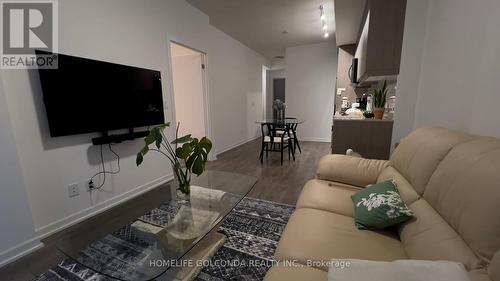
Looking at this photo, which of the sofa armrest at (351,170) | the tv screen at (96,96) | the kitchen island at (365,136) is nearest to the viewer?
the sofa armrest at (351,170)

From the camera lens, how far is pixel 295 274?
852mm

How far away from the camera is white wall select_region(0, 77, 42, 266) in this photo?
58.6 inches

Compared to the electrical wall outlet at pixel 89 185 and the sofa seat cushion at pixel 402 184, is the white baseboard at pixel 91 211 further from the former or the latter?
the sofa seat cushion at pixel 402 184

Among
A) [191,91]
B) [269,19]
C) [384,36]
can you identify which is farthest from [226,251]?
[269,19]

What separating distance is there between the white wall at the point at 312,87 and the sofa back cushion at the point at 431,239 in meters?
4.85

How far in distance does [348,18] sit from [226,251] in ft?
12.0

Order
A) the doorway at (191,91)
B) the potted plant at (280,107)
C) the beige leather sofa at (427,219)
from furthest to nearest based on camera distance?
the potted plant at (280,107)
the doorway at (191,91)
the beige leather sofa at (427,219)

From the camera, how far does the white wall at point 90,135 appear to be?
1.70m

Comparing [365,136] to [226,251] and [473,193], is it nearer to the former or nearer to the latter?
[473,193]

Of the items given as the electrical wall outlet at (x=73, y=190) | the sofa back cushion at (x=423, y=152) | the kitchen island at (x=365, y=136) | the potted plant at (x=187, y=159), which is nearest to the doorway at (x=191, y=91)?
the electrical wall outlet at (x=73, y=190)

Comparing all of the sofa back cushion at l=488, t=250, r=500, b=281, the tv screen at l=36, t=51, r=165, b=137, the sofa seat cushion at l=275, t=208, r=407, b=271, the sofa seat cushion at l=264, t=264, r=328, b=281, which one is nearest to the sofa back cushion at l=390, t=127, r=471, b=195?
the sofa seat cushion at l=275, t=208, r=407, b=271

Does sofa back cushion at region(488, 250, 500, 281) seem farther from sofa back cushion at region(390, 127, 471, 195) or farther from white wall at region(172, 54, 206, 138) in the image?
white wall at region(172, 54, 206, 138)

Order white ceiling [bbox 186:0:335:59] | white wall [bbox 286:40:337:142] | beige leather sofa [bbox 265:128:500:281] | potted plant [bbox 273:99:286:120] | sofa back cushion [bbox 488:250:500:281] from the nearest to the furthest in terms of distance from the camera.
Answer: sofa back cushion [bbox 488:250:500:281]
beige leather sofa [bbox 265:128:500:281]
white ceiling [bbox 186:0:335:59]
white wall [bbox 286:40:337:142]
potted plant [bbox 273:99:286:120]

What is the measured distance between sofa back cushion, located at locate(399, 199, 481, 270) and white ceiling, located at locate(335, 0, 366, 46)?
111 inches
